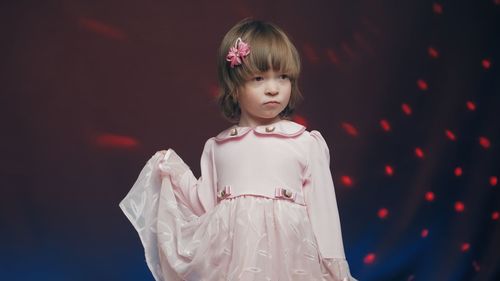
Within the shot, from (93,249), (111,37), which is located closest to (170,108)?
(111,37)

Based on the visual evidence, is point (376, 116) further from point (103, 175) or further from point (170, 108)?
point (103, 175)

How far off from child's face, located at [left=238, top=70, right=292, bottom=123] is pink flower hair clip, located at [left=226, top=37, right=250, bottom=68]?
0.06m

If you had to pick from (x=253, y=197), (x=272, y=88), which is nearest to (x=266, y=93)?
(x=272, y=88)

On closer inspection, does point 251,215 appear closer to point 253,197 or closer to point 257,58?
point 253,197

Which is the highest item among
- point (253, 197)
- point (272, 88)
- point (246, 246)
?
point (272, 88)

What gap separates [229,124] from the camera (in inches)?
136

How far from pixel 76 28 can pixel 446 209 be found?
1.62 metres

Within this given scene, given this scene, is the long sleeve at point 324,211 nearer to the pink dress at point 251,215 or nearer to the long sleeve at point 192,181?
the pink dress at point 251,215

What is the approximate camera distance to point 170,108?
11.2 ft

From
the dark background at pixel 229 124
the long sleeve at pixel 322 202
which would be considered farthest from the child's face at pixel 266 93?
the dark background at pixel 229 124

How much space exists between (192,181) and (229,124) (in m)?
1.11

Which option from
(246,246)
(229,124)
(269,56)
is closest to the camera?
(246,246)

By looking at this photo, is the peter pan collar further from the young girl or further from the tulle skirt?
the tulle skirt

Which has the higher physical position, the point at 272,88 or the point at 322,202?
the point at 272,88
